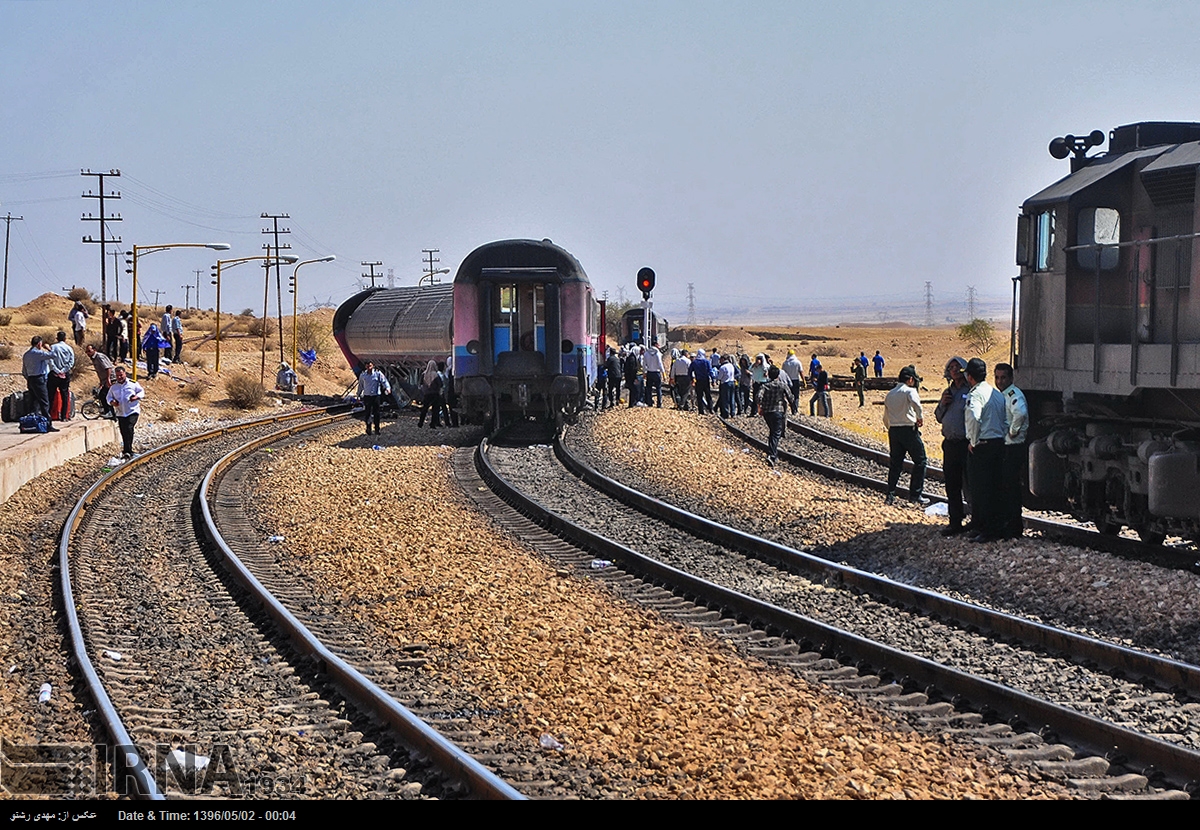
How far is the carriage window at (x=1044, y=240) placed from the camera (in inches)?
520

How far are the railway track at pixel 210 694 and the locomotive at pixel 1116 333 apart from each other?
24.0 feet

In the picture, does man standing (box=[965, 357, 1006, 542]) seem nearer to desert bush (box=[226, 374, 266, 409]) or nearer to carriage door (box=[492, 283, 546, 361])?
carriage door (box=[492, 283, 546, 361])

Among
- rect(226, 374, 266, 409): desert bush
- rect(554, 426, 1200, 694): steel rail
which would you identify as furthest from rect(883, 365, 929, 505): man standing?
rect(226, 374, 266, 409): desert bush

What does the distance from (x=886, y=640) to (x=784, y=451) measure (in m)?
14.2

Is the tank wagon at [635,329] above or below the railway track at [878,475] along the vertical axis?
above

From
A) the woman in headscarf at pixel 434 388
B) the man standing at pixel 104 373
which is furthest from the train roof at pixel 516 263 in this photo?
the man standing at pixel 104 373

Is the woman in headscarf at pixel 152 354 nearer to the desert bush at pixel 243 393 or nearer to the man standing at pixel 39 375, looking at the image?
the desert bush at pixel 243 393

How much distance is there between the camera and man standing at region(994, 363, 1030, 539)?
13039 mm

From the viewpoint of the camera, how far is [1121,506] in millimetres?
12461

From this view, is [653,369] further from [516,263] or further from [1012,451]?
[1012,451]
